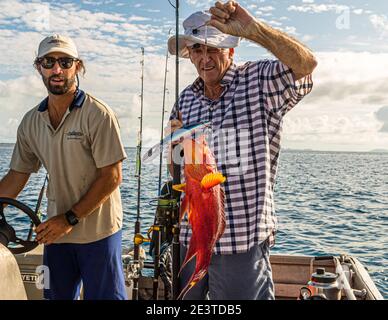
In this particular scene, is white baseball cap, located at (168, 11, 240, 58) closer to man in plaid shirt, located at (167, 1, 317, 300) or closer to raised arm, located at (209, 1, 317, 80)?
man in plaid shirt, located at (167, 1, 317, 300)

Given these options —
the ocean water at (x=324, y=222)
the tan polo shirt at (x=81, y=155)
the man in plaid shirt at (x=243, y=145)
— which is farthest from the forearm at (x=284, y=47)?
the ocean water at (x=324, y=222)

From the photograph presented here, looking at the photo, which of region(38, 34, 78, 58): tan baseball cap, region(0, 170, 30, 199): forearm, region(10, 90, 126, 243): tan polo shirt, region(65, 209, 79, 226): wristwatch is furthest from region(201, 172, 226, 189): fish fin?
region(0, 170, 30, 199): forearm

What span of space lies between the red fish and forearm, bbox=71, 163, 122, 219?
1147 millimetres

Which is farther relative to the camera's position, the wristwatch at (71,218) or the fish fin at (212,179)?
the wristwatch at (71,218)

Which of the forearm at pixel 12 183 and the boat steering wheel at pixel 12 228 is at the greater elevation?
the forearm at pixel 12 183

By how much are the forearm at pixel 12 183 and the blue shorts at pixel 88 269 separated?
0.50m

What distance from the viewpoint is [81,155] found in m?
3.40

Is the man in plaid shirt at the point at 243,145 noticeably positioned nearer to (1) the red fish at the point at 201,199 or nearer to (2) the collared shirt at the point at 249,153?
(2) the collared shirt at the point at 249,153

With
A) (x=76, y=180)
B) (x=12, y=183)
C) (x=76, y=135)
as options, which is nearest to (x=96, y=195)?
(x=76, y=180)

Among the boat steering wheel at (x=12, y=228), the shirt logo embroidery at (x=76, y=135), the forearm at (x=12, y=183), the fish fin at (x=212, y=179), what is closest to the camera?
the fish fin at (x=212, y=179)

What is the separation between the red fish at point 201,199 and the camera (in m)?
2.11

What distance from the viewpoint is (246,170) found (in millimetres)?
2887

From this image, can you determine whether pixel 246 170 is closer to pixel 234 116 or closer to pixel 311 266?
pixel 234 116
